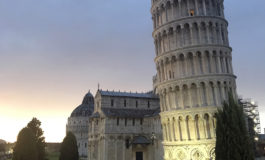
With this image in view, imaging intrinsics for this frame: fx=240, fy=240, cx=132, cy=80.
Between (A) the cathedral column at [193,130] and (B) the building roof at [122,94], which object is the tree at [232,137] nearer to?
(A) the cathedral column at [193,130]

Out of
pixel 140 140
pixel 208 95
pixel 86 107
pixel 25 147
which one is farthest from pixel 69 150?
pixel 86 107

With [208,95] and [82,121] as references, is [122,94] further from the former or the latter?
[82,121]

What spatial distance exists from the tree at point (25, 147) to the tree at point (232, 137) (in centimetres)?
2257

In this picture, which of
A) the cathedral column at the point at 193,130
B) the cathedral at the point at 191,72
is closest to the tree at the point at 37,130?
the cathedral at the point at 191,72

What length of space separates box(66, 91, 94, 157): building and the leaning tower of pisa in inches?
2759

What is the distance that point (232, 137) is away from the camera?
20812 mm

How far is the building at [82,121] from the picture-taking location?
9984cm

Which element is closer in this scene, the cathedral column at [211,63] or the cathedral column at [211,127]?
the cathedral column at [211,127]

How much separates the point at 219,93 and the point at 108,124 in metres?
25.6

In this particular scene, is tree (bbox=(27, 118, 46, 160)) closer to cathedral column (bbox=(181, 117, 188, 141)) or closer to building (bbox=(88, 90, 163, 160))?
building (bbox=(88, 90, 163, 160))

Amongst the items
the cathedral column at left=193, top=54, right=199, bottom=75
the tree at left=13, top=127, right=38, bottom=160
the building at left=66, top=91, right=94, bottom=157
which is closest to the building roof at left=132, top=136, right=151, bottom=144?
the tree at left=13, top=127, right=38, bottom=160

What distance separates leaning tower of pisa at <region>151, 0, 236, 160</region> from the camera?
99.2 ft

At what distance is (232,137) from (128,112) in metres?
33.8

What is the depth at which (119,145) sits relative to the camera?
4988 centimetres
